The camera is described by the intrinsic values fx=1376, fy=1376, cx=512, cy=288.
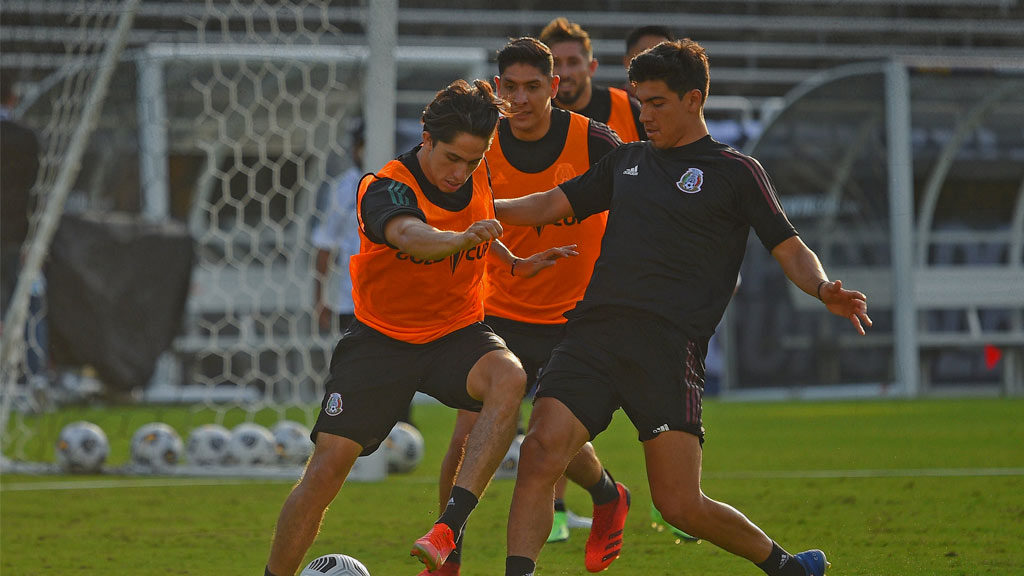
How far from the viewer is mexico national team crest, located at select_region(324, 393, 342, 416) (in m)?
4.67

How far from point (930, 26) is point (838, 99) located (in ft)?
26.6

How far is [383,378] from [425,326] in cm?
26

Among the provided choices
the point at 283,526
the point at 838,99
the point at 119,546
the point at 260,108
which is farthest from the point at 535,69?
the point at 838,99

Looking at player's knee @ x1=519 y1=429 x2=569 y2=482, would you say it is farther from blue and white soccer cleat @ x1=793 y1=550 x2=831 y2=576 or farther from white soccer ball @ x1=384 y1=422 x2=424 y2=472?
white soccer ball @ x1=384 y1=422 x2=424 y2=472

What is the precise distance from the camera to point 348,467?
4652mm

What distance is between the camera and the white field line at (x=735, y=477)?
878 cm

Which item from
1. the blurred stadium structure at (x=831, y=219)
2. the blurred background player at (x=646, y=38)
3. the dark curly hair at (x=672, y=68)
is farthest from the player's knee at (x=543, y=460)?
the blurred stadium structure at (x=831, y=219)

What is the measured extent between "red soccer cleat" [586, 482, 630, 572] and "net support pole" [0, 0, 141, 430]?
18.9 ft

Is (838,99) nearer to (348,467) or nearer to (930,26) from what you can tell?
(930,26)

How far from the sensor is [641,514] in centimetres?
735

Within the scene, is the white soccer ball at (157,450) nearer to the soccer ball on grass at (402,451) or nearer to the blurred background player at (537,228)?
the soccer ball on grass at (402,451)

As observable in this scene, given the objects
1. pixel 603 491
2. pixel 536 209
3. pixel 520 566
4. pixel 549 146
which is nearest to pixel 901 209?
pixel 549 146

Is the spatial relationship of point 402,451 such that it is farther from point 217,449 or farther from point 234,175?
point 234,175

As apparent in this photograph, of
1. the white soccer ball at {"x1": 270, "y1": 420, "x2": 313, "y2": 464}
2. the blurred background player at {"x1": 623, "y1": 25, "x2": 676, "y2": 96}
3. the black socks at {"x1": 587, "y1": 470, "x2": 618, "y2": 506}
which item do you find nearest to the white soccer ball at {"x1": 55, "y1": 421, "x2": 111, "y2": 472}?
the white soccer ball at {"x1": 270, "y1": 420, "x2": 313, "y2": 464}
